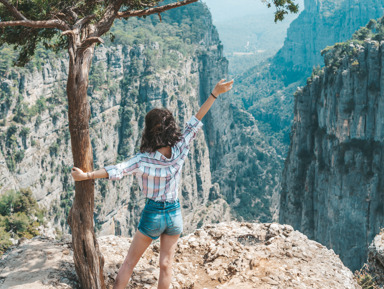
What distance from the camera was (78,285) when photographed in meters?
4.96

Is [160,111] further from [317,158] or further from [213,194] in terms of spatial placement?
[213,194]

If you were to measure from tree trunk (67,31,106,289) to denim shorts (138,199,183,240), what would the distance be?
857 mm

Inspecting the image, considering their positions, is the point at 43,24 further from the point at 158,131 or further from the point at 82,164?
the point at 158,131

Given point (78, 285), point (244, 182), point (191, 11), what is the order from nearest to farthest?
point (78, 285)
point (244, 182)
point (191, 11)

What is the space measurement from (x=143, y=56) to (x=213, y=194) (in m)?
32.0

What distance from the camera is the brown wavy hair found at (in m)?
4.10

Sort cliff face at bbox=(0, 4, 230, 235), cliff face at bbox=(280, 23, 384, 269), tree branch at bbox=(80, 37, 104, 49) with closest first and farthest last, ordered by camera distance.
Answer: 1. tree branch at bbox=(80, 37, 104, 49)
2. cliff face at bbox=(280, 23, 384, 269)
3. cliff face at bbox=(0, 4, 230, 235)

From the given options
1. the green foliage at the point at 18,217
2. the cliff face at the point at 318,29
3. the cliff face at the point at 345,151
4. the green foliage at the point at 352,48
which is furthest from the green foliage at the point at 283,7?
the cliff face at the point at 318,29

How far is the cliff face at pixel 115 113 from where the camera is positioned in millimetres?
41375

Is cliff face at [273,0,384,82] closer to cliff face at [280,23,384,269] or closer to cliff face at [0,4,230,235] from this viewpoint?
cliff face at [0,4,230,235]

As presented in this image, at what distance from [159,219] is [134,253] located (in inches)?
21.0

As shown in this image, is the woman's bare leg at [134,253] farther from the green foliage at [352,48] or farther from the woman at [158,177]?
the green foliage at [352,48]

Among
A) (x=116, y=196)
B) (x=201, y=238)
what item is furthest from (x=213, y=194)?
(x=201, y=238)

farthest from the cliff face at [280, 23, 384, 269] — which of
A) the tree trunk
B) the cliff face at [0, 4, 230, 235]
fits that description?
the tree trunk
